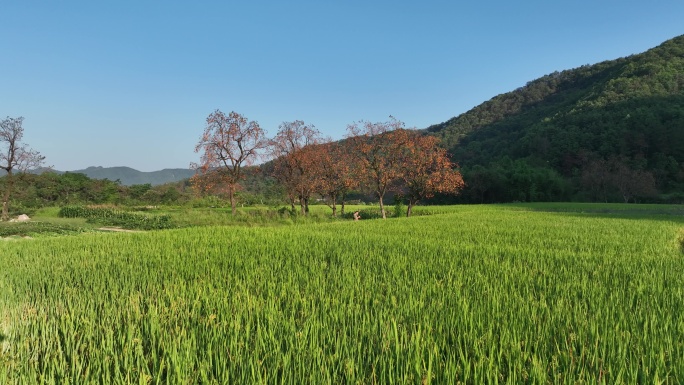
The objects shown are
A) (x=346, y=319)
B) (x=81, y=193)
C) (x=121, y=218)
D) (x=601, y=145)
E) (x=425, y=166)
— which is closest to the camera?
(x=346, y=319)

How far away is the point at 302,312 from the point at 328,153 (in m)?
22.4

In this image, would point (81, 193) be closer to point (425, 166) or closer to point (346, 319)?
point (425, 166)

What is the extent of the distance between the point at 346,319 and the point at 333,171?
21.6m

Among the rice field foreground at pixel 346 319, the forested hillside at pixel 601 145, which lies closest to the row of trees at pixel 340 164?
the rice field foreground at pixel 346 319

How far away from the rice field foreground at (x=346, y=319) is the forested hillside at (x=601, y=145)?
144 ft

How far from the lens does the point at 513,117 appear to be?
72.8 metres

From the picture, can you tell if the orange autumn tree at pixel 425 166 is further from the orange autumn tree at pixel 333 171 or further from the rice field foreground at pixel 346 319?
the rice field foreground at pixel 346 319

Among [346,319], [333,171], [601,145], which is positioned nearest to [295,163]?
[333,171]

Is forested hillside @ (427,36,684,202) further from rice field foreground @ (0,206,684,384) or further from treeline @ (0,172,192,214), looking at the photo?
rice field foreground @ (0,206,684,384)

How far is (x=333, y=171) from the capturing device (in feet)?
79.6

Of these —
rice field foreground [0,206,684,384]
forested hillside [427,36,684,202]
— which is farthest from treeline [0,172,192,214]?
forested hillside [427,36,684,202]

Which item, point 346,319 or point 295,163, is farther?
point 295,163

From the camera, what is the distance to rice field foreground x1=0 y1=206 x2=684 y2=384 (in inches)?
78.8

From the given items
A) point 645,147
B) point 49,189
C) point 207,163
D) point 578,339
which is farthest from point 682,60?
point 49,189
